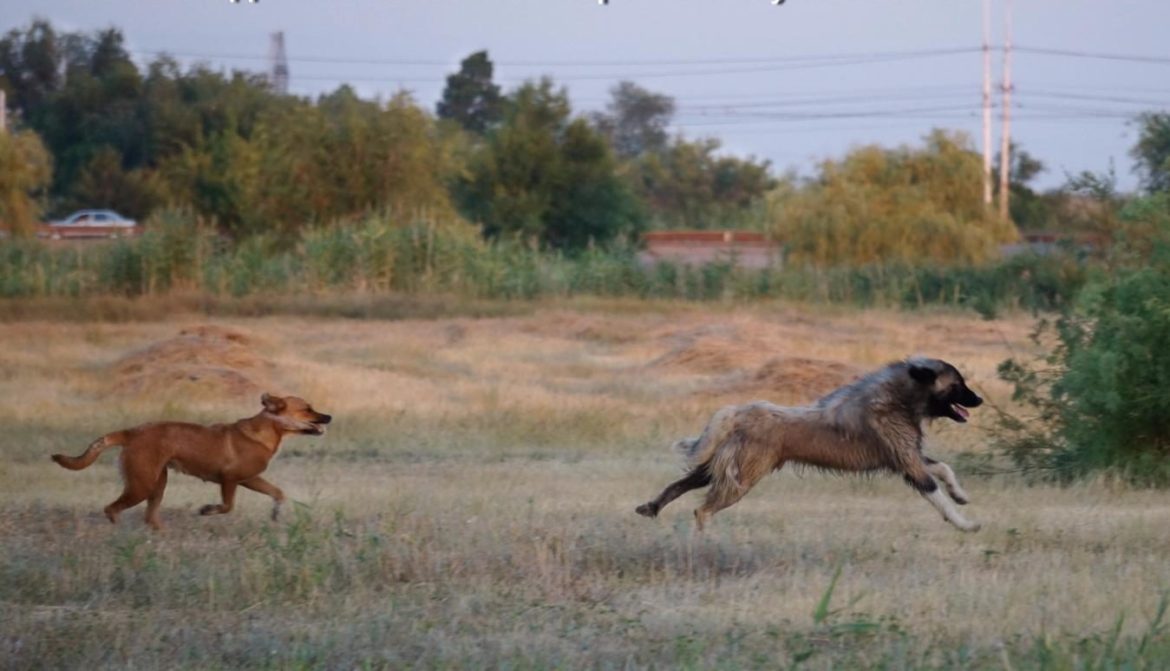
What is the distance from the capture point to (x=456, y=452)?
51.6 ft

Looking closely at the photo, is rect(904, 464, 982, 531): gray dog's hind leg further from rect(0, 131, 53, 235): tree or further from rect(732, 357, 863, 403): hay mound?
rect(0, 131, 53, 235): tree

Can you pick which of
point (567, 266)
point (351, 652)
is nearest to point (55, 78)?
point (567, 266)

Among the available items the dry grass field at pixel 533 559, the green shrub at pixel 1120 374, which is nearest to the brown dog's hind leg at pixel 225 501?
the dry grass field at pixel 533 559

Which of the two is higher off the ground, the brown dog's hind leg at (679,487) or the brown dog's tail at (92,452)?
the brown dog's tail at (92,452)

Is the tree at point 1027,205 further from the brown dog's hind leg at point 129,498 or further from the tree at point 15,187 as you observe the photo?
the brown dog's hind leg at point 129,498

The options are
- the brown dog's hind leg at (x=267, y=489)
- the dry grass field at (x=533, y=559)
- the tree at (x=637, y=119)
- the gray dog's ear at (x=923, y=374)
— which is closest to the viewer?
the dry grass field at (x=533, y=559)

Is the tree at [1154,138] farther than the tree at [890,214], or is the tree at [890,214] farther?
the tree at [890,214]

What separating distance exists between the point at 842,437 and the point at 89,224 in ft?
174

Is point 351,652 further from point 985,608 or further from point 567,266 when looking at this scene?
point 567,266

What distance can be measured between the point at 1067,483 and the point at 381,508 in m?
6.22

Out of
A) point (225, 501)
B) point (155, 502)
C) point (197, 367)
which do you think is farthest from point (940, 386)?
point (197, 367)

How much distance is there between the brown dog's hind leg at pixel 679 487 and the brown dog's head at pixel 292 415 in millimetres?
2393

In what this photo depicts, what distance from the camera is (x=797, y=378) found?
65.8 ft

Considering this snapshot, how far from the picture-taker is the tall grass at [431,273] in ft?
110
